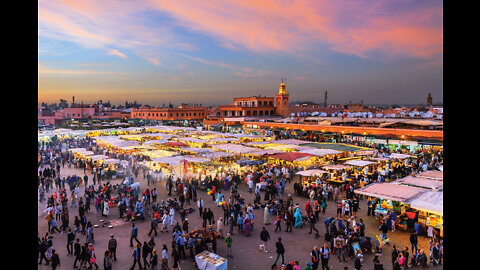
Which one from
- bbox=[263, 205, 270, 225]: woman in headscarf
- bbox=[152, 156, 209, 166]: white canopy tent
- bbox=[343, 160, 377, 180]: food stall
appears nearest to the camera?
bbox=[263, 205, 270, 225]: woman in headscarf

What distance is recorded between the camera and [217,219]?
1204 cm

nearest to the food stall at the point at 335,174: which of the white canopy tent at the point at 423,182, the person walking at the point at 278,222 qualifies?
the white canopy tent at the point at 423,182

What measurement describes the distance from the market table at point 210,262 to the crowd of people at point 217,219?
0.59 meters

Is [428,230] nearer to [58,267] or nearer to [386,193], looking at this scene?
[386,193]

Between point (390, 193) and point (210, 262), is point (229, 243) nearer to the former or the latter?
point (210, 262)

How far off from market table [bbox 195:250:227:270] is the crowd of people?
0.59 meters

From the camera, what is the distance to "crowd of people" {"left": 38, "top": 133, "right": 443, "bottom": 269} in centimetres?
832

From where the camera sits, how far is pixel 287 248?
9.45 metres

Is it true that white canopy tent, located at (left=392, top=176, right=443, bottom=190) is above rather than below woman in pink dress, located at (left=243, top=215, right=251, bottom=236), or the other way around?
above

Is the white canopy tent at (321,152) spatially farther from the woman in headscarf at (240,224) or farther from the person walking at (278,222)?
the woman in headscarf at (240,224)

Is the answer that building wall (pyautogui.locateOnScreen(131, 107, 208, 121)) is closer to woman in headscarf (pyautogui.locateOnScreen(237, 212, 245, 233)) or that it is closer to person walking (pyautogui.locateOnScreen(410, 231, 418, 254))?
woman in headscarf (pyautogui.locateOnScreen(237, 212, 245, 233))

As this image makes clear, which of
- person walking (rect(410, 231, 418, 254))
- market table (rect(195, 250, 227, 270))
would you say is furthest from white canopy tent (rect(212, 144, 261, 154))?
person walking (rect(410, 231, 418, 254))

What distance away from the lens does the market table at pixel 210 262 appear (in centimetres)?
768
